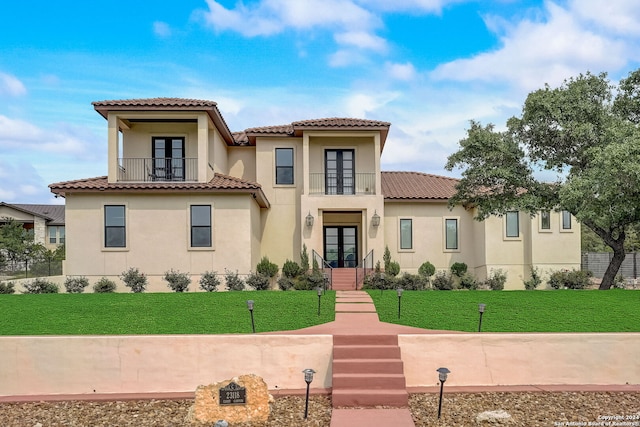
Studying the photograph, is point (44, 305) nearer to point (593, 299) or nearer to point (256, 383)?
point (256, 383)

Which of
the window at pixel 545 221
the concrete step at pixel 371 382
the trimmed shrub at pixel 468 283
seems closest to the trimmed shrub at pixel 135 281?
the trimmed shrub at pixel 468 283

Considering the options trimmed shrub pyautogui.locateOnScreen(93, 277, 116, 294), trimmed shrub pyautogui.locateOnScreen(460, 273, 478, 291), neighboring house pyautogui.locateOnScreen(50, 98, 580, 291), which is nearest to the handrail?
neighboring house pyautogui.locateOnScreen(50, 98, 580, 291)

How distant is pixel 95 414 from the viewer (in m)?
10.6

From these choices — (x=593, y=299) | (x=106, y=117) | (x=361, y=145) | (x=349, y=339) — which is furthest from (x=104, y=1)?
(x=593, y=299)

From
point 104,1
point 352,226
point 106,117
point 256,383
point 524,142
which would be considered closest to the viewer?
point 256,383

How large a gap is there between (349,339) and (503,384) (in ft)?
11.1

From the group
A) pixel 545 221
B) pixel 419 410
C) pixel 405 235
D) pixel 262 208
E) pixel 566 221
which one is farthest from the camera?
pixel 405 235

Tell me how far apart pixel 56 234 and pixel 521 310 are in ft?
164

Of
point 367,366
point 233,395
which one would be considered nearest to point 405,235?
point 367,366

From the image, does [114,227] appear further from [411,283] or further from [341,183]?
[411,283]

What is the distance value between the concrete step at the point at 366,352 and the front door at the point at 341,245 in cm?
1583

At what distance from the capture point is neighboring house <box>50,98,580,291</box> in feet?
75.7

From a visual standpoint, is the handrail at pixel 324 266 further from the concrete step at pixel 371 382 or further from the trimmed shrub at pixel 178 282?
the concrete step at pixel 371 382

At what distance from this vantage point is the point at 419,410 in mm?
10492
